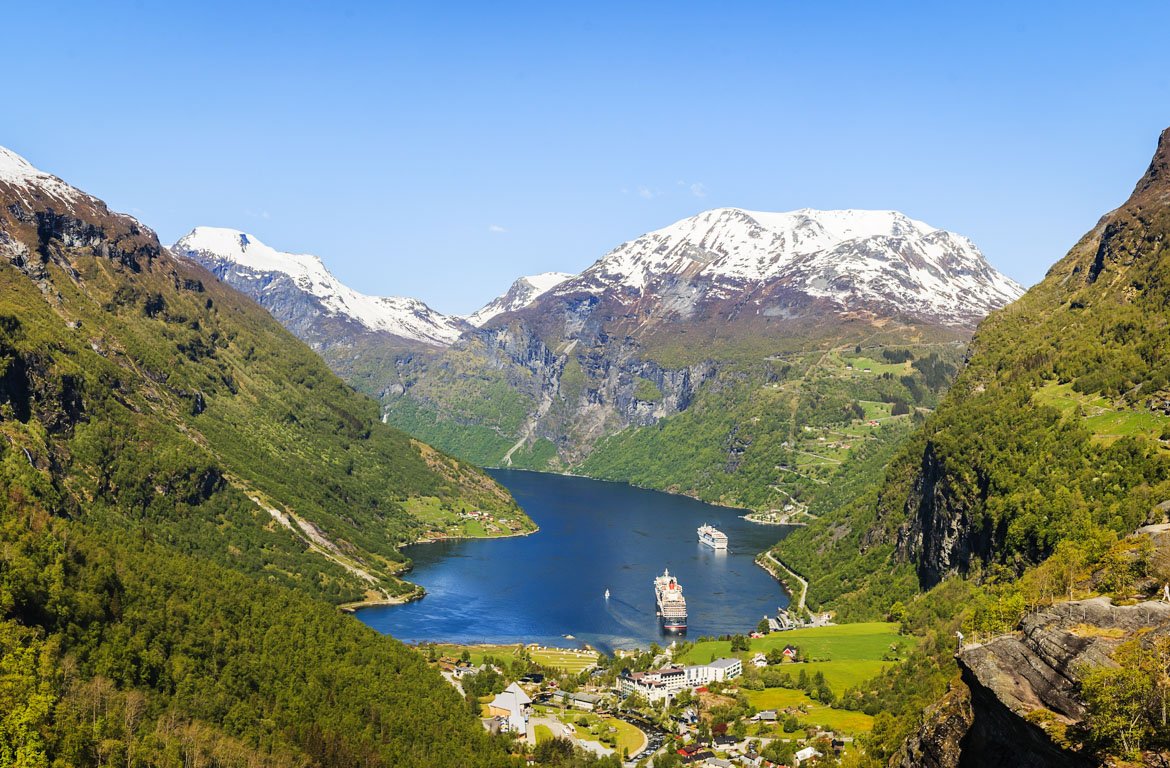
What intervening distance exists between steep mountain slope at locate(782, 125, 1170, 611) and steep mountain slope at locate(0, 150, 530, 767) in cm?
5726

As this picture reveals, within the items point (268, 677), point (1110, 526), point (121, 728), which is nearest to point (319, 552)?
point (268, 677)

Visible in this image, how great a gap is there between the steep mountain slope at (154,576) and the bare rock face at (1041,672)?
155 feet

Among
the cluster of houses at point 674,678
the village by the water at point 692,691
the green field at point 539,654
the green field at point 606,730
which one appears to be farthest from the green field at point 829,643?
the green field at point 606,730

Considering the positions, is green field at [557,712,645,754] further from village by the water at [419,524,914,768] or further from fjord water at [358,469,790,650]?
fjord water at [358,469,790,650]

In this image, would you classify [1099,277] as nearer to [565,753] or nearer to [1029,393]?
[1029,393]

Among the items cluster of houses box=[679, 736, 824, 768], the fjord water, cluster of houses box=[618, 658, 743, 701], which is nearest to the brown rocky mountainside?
cluster of houses box=[679, 736, 824, 768]

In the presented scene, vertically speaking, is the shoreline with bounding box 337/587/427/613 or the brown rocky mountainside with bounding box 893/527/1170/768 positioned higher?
the brown rocky mountainside with bounding box 893/527/1170/768

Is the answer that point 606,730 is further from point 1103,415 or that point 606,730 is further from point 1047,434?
point 1103,415

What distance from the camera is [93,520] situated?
12112 centimetres

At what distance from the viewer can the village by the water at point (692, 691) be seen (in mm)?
84375

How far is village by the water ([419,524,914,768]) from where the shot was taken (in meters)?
84.4

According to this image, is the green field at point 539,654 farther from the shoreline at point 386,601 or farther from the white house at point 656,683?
the shoreline at point 386,601

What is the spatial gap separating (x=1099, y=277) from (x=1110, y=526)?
66.6 meters

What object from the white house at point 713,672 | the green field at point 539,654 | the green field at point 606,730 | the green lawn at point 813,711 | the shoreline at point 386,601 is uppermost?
the green lawn at point 813,711
